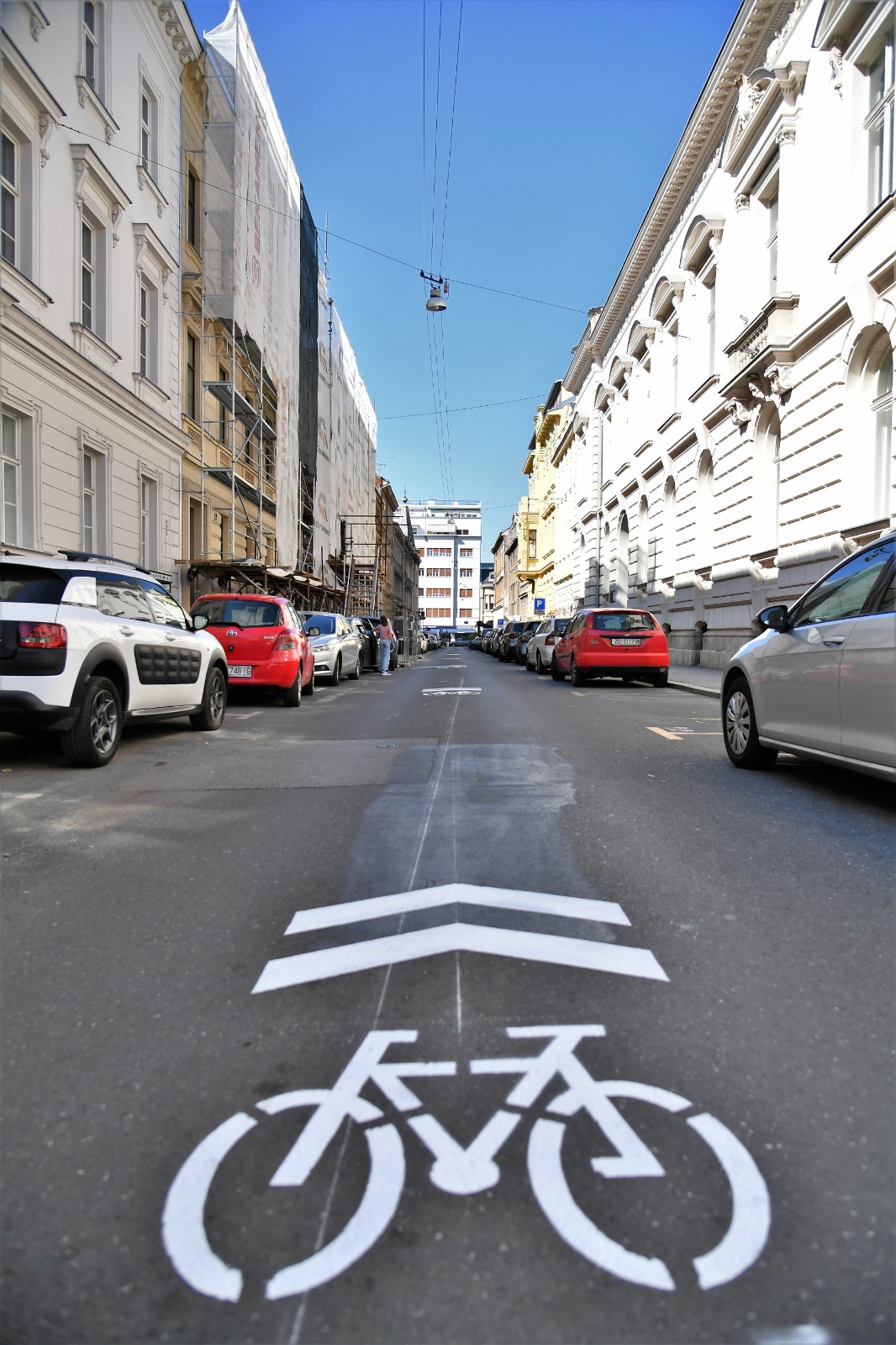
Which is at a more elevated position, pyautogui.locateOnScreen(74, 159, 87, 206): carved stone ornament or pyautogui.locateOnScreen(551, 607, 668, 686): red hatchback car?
pyautogui.locateOnScreen(74, 159, 87, 206): carved stone ornament

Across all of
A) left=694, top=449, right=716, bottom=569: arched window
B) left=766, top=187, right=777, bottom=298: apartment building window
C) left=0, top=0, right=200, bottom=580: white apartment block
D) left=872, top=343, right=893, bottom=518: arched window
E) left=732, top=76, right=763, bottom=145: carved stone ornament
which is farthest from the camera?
left=694, top=449, right=716, bottom=569: arched window

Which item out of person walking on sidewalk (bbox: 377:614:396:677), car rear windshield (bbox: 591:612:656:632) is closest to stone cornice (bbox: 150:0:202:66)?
person walking on sidewalk (bbox: 377:614:396:677)

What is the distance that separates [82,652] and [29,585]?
0.66 metres

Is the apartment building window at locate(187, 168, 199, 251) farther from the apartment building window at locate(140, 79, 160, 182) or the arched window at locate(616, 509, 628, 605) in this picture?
the arched window at locate(616, 509, 628, 605)

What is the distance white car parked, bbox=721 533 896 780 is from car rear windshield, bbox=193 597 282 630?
7752 millimetres

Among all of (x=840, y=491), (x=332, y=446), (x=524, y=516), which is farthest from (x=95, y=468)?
(x=524, y=516)

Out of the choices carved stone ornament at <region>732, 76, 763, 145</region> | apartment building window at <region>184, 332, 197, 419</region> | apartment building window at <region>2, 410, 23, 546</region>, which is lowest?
apartment building window at <region>2, 410, 23, 546</region>

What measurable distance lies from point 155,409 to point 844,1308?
19.6 meters

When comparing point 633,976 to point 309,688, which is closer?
point 633,976

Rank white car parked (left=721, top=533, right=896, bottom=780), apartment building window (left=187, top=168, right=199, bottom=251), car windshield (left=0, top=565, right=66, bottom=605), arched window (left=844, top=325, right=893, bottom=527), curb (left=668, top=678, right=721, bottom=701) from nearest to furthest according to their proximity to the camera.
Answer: white car parked (left=721, top=533, right=896, bottom=780) → car windshield (left=0, top=565, right=66, bottom=605) → arched window (left=844, top=325, right=893, bottom=527) → curb (left=668, top=678, right=721, bottom=701) → apartment building window (left=187, top=168, right=199, bottom=251)

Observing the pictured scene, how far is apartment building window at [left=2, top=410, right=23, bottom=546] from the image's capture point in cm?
1342

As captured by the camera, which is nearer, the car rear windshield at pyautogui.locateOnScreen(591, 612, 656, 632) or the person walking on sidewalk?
the car rear windshield at pyautogui.locateOnScreen(591, 612, 656, 632)

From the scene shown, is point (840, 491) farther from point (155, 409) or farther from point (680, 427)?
point (155, 409)

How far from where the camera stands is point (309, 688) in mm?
16656
